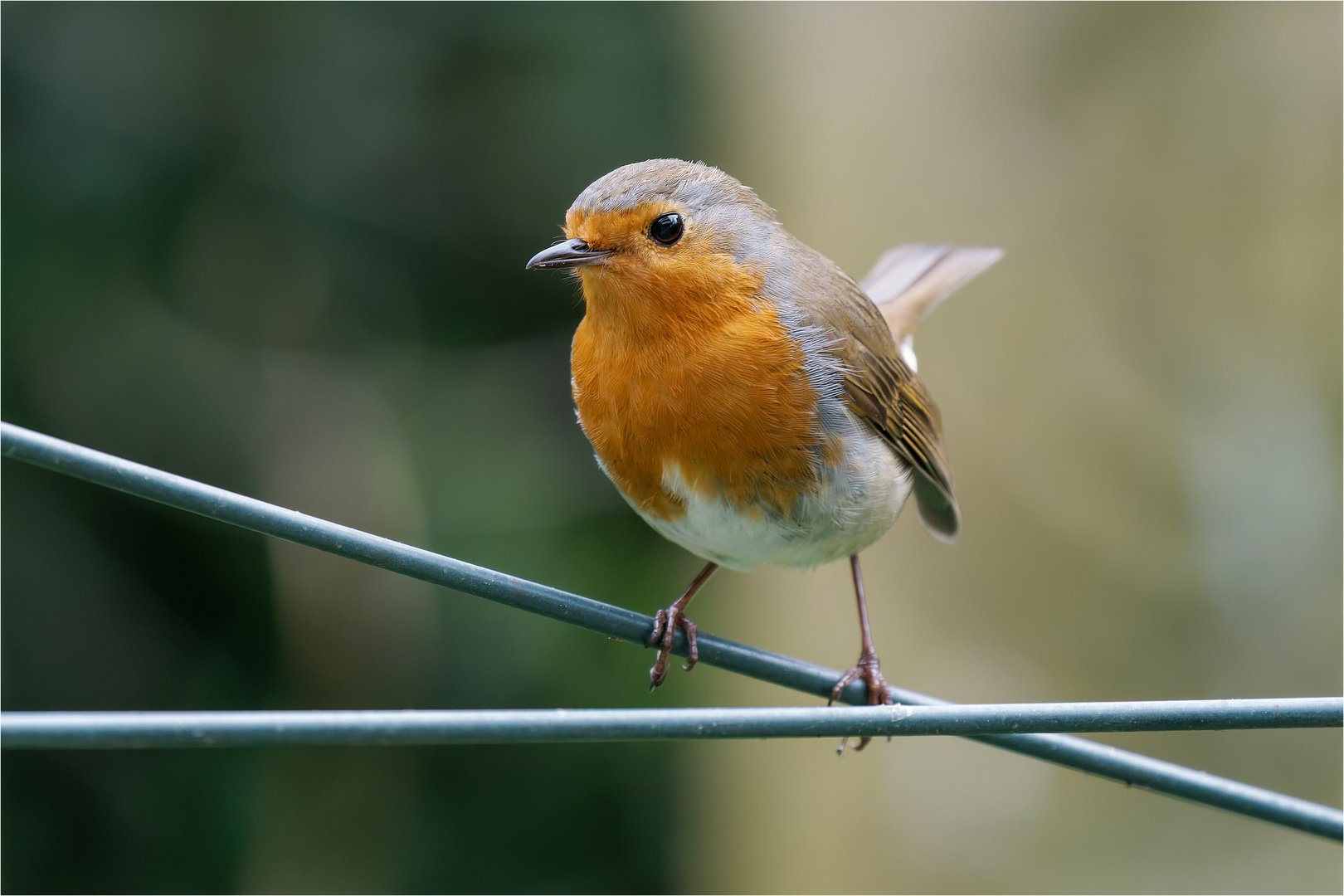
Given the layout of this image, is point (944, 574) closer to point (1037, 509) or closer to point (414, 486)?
point (1037, 509)

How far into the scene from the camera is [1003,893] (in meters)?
4.87

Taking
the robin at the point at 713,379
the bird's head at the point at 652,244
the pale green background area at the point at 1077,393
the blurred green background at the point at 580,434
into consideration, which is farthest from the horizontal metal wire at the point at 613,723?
the pale green background area at the point at 1077,393

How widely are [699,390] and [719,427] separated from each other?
0.27ft

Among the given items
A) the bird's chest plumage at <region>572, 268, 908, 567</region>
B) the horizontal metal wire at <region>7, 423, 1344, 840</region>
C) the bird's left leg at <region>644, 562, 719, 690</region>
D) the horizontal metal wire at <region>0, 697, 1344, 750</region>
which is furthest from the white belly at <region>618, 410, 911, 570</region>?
the horizontal metal wire at <region>0, 697, 1344, 750</region>

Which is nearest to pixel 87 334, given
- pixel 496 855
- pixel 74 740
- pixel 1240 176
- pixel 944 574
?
pixel 496 855

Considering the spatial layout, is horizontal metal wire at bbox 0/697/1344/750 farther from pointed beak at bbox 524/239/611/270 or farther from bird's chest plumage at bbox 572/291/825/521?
pointed beak at bbox 524/239/611/270

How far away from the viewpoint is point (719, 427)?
2150 mm

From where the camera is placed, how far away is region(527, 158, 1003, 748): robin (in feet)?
7.10

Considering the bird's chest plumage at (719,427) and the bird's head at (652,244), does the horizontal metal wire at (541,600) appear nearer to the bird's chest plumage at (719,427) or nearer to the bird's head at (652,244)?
the bird's chest plumage at (719,427)

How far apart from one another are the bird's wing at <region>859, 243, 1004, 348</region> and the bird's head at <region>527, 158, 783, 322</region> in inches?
45.3

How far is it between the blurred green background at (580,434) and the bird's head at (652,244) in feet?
5.92

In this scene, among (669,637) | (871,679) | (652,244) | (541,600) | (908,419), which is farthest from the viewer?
(908,419)

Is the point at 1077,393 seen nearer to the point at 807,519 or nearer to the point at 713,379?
the point at 807,519

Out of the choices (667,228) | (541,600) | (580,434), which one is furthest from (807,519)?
(580,434)
